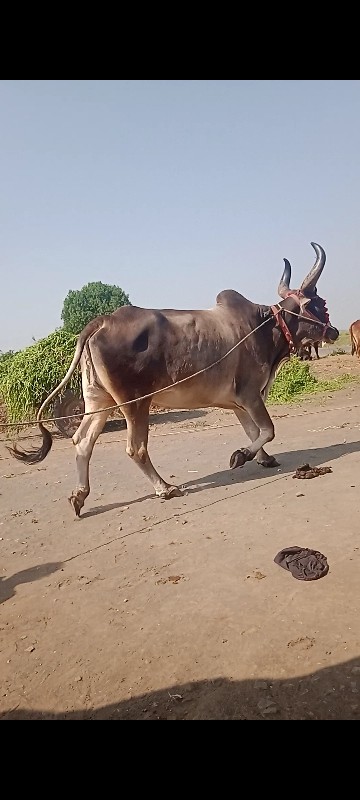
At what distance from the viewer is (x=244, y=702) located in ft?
8.20

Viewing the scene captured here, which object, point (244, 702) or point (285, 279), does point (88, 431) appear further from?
point (244, 702)

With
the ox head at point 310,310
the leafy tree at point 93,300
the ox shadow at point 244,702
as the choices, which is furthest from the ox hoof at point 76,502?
the leafy tree at point 93,300

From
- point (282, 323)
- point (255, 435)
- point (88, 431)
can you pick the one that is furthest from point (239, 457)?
point (282, 323)

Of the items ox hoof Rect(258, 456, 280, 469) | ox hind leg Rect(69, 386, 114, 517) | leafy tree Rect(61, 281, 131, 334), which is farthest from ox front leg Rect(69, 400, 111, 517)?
leafy tree Rect(61, 281, 131, 334)

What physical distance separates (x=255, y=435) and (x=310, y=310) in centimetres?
192

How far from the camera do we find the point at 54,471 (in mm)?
8250

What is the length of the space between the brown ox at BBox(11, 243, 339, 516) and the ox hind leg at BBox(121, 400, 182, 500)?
11 mm

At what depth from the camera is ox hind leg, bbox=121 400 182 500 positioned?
6102 mm

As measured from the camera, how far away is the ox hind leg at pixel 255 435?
7.02 metres

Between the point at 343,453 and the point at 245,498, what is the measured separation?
2.14 m

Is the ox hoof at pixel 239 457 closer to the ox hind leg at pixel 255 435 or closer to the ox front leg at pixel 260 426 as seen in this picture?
the ox front leg at pixel 260 426

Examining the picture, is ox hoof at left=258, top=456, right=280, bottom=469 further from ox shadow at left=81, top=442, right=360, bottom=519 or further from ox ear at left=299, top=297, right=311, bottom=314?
ox ear at left=299, top=297, right=311, bottom=314

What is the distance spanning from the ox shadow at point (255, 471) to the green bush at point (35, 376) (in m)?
5.08
